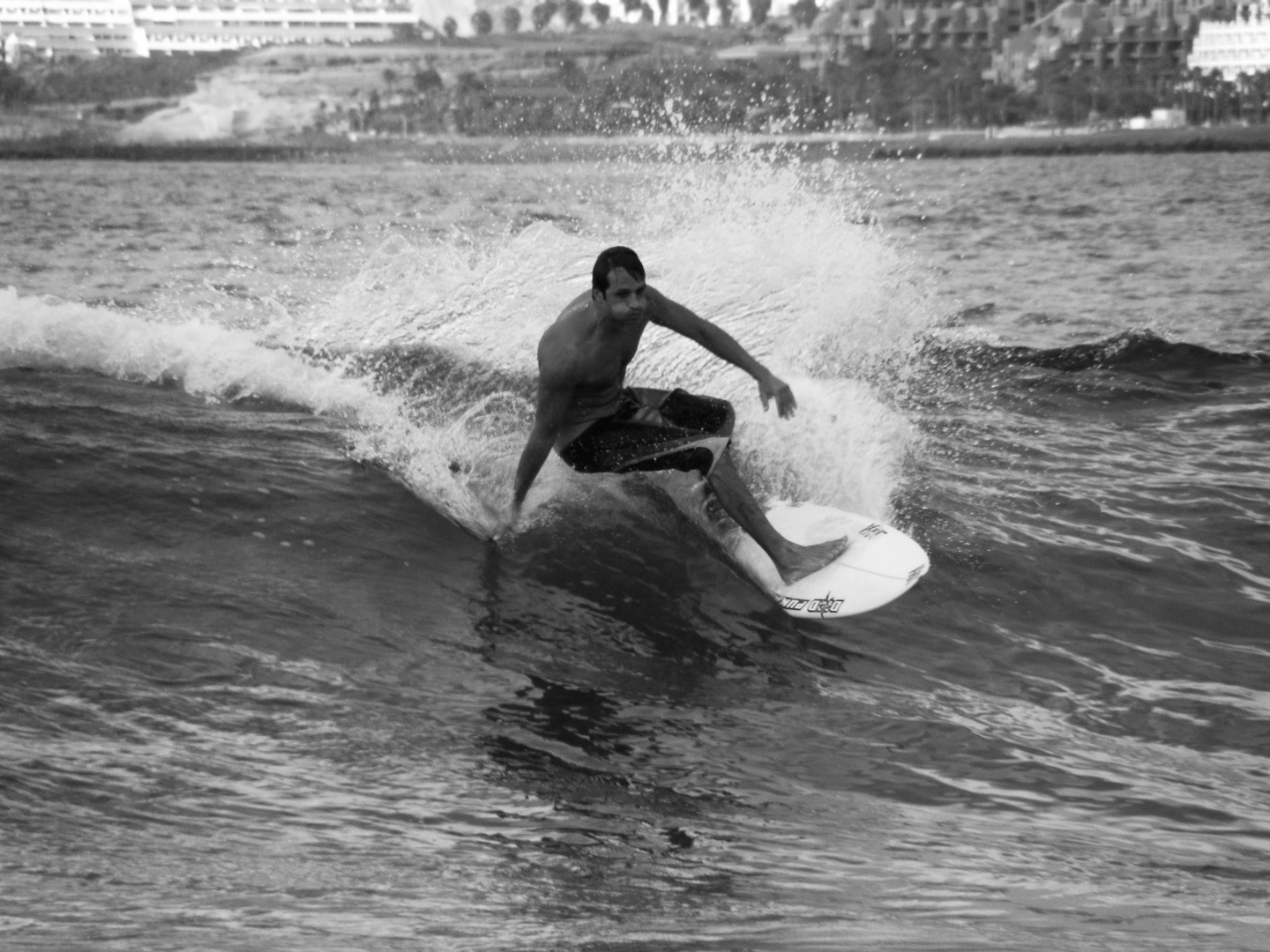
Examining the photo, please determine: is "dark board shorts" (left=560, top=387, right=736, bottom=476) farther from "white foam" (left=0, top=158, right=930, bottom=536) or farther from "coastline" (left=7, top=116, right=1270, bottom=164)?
"coastline" (left=7, top=116, right=1270, bottom=164)

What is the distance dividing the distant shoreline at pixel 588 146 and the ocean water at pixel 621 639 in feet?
262

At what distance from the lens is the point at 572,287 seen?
11.1 meters

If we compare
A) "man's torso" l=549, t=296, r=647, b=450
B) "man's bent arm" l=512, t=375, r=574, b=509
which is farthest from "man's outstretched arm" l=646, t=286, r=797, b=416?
"man's bent arm" l=512, t=375, r=574, b=509

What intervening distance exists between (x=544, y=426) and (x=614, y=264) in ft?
2.99

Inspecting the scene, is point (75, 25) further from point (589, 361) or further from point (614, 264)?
point (614, 264)

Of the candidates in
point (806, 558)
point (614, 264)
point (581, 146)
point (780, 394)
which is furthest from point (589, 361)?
point (581, 146)

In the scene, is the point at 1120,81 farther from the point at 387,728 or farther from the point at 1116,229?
the point at 387,728

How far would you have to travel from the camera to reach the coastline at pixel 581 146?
101062 millimetres

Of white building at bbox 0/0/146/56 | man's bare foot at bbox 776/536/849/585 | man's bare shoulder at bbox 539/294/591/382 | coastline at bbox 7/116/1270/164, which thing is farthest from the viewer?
white building at bbox 0/0/146/56

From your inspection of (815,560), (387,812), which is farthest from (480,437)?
(387,812)

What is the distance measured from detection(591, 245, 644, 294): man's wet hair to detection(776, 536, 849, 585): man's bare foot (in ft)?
5.01

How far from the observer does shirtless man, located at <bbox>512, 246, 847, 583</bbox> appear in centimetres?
652

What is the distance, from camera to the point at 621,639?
654cm

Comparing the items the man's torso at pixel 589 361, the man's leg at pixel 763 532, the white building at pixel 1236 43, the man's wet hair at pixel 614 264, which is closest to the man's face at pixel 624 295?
the man's wet hair at pixel 614 264
